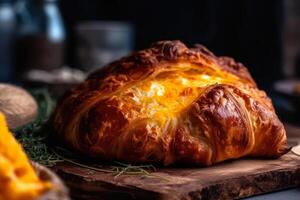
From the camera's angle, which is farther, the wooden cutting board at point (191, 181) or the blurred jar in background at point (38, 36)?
the blurred jar in background at point (38, 36)

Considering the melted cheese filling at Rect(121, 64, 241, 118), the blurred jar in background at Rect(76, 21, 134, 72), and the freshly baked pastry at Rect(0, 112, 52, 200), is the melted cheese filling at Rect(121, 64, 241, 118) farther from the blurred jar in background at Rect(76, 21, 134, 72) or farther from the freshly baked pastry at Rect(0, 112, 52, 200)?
the blurred jar in background at Rect(76, 21, 134, 72)

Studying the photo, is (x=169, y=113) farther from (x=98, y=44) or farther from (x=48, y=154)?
(x=98, y=44)

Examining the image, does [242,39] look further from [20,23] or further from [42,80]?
[42,80]

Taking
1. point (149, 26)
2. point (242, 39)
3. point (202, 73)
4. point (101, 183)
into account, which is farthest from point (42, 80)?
point (149, 26)

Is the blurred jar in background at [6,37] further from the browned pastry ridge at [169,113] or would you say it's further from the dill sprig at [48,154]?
the browned pastry ridge at [169,113]

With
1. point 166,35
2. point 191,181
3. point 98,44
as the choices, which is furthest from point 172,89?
point 166,35

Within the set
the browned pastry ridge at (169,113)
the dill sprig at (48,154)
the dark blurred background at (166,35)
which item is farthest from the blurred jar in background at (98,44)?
the browned pastry ridge at (169,113)
